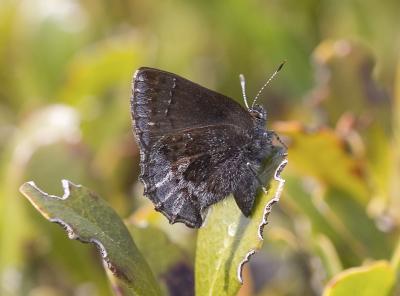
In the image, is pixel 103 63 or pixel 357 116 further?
pixel 103 63

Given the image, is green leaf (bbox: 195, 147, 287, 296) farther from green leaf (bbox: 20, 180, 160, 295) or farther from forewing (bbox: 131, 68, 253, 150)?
forewing (bbox: 131, 68, 253, 150)

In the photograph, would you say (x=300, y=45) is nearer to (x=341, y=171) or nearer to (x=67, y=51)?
(x=67, y=51)

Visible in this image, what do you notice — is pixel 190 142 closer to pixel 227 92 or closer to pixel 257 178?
pixel 257 178

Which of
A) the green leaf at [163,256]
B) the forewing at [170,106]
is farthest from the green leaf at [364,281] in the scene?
the forewing at [170,106]

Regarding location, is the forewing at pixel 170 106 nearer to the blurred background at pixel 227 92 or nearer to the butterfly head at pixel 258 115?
the butterfly head at pixel 258 115

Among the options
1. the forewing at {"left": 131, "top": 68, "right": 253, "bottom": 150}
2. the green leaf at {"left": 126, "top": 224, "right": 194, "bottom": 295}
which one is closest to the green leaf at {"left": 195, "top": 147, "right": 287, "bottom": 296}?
the green leaf at {"left": 126, "top": 224, "right": 194, "bottom": 295}

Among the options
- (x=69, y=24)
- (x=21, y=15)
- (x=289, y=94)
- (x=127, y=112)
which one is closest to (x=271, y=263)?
(x=127, y=112)

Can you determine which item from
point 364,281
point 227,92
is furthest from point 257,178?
point 227,92
